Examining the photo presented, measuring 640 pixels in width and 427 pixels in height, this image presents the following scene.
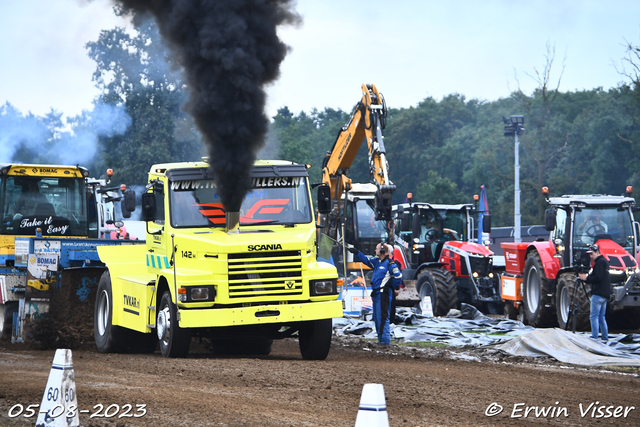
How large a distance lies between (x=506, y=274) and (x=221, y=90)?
12.1 metres

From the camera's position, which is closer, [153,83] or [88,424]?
[88,424]

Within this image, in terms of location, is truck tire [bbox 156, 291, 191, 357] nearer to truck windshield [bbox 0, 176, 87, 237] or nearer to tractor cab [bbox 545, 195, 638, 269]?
truck windshield [bbox 0, 176, 87, 237]

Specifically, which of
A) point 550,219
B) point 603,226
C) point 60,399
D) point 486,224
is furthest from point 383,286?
point 60,399

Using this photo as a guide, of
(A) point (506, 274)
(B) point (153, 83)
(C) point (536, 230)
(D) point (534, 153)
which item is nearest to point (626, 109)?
(D) point (534, 153)

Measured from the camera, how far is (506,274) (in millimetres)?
22484

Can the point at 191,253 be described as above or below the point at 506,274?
above

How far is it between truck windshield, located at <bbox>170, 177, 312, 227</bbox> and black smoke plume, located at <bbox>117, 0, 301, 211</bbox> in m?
0.31

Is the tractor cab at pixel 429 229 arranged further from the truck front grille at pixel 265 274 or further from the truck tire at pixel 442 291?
the truck front grille at pixel 265 274

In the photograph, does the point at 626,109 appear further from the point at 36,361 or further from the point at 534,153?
the point at 36,361

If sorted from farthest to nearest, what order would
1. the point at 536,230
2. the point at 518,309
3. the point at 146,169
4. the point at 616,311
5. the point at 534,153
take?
the point at 534,153 → the point at 146,169 → the point at 536,230 → the point at 518,309 → the point at 616,311

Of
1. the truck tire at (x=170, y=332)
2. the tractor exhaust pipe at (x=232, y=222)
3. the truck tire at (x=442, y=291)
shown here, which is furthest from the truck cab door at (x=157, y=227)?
the truck tire at (x=442, y=291)

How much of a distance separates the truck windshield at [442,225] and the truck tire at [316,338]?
1246 centimetres

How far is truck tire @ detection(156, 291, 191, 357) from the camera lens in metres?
11.8

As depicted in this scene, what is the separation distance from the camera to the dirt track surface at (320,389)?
796cm
